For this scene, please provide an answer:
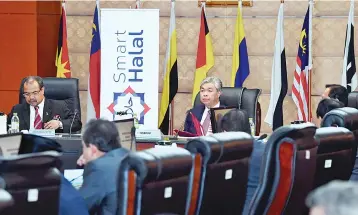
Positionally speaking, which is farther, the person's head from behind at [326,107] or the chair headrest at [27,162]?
the person's head from behind at [326,107]

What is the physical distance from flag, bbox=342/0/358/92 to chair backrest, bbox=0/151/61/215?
6166mm

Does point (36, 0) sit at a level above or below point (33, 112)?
above

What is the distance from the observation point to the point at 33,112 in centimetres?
679

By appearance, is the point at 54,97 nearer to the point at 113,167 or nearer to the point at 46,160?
the point at 113,167

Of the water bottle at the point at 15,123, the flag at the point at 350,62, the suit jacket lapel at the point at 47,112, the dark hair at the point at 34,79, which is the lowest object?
the water bottle at the point at 15,123

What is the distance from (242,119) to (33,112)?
8.61 ft

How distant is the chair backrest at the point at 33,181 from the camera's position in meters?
2.55

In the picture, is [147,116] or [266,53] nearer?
[147,116]

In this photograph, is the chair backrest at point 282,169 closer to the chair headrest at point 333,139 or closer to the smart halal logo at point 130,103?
the chair headrest at point 333,139

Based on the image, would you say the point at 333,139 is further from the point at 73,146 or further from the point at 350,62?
the point at 350,62

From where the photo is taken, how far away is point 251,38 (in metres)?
8.92

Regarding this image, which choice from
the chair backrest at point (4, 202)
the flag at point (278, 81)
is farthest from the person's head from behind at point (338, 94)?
the chair backrest at point (4, 202)

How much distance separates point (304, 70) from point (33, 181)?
6.18 metres

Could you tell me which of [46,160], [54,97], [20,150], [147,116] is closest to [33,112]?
[54,97]
